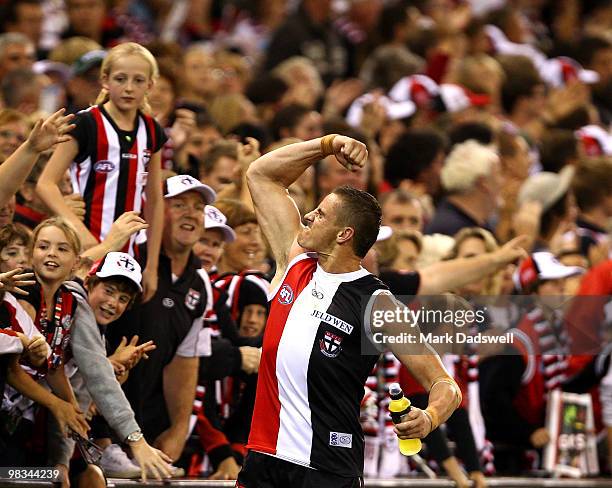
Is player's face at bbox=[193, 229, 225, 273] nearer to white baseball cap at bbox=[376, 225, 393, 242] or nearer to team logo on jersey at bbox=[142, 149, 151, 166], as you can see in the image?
team logo on jersey at bbox=[142, 149, 151, 166]

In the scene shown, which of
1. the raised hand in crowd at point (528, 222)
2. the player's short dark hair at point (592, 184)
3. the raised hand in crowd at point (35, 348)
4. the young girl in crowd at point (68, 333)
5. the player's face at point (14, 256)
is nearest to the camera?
the raised hand in crowd at point (35, 348)

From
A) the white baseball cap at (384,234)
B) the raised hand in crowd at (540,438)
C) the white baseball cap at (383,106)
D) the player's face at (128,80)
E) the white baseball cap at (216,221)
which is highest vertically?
the white baseball cap at (383,106)

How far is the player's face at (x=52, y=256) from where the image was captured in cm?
793

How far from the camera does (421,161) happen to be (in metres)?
13.1

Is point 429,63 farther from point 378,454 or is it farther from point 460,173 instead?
point 378,454

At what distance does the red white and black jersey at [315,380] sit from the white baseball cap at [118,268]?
1.11 m

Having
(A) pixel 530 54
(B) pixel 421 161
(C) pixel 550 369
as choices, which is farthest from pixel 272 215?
(A) pixel 530 54

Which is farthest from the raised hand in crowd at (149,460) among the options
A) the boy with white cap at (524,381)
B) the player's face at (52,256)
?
the boy with white cap at (524,381)

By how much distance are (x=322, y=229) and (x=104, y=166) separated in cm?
188

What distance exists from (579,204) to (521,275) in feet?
7.42

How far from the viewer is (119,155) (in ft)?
29.2

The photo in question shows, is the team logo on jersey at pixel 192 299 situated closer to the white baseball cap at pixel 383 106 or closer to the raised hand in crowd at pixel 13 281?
the raised hand in crowd at pixel 13 281

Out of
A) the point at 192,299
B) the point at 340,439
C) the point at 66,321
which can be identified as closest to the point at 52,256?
the point at 66,321

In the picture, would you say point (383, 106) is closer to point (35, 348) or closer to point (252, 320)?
point (252, 320)
